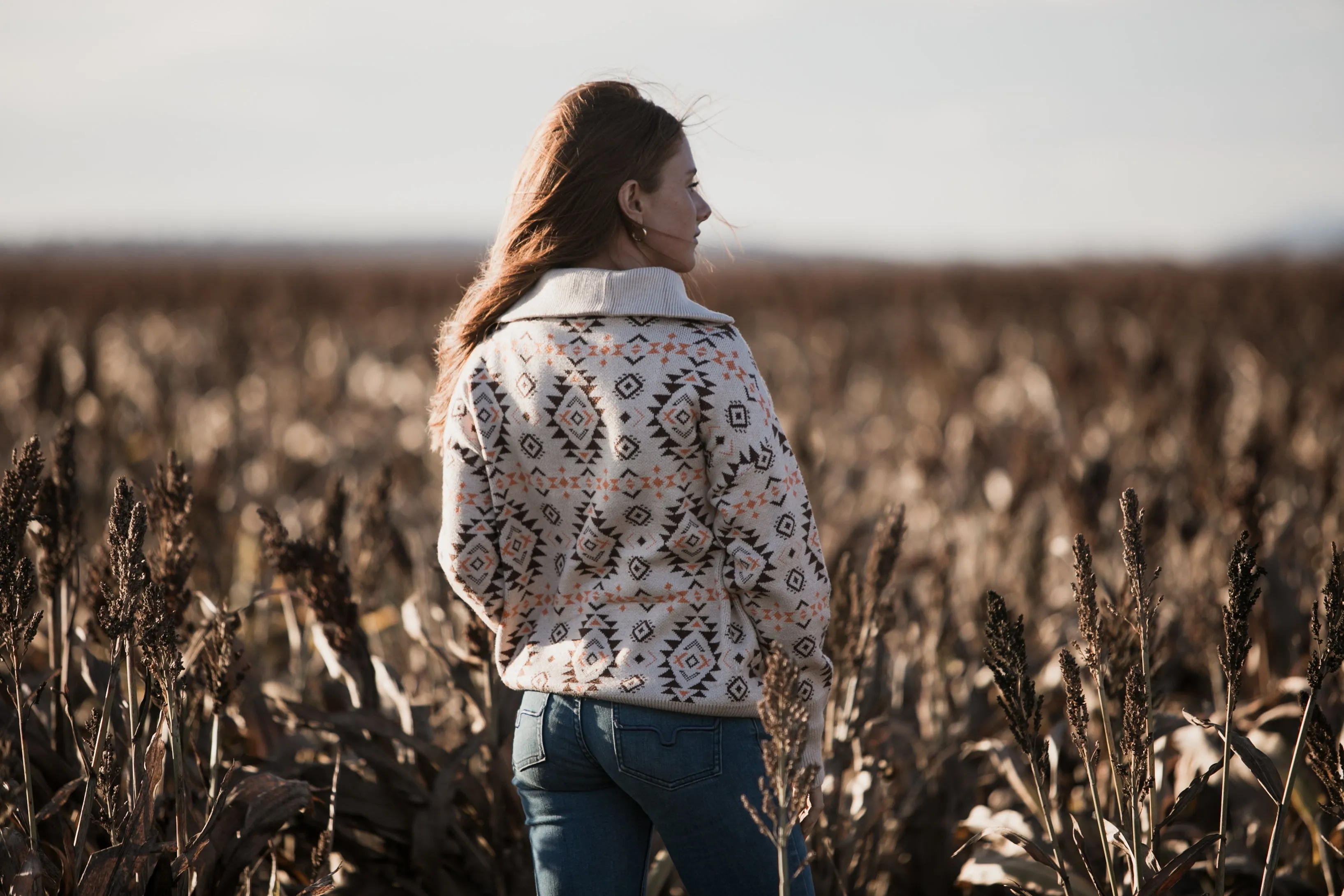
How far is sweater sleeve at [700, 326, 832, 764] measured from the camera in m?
1.76

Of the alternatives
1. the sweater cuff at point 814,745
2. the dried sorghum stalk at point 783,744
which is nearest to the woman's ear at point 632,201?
the dried sorghum stalk at point 783,744

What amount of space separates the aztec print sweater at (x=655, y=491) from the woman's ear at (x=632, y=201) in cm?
13

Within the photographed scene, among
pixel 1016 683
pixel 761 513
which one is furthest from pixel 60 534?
pixel 1016 683

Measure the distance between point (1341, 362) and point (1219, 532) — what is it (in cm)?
652

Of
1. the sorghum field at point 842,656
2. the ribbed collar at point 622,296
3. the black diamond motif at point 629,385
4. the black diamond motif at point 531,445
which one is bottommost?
the sorghum field at point 842,656

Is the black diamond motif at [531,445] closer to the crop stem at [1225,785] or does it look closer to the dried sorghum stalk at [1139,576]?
the dried sorghum stalk at [1139,576]

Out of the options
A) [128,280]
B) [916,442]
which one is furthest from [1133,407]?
[128,280]

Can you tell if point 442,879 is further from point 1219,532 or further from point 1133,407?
point 1133,407

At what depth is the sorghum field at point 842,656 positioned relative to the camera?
1909 mm

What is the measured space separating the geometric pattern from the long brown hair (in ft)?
0.40

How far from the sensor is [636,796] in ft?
6.00

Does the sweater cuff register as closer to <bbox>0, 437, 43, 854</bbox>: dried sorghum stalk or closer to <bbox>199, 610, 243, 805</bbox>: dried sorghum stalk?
<bbox>199, 610, 243, 805</bbox>: dried sorghum stalk

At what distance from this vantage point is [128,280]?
87.1 ft

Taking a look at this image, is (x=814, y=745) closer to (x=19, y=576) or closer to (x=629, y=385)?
(x=629, y=385)
